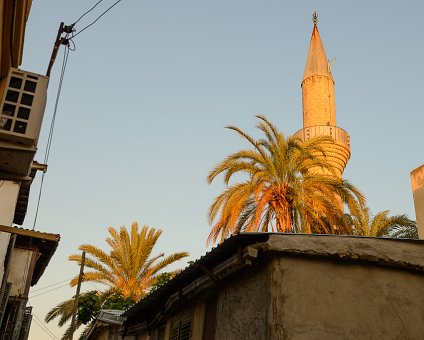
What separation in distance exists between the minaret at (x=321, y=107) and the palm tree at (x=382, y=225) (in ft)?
22.7

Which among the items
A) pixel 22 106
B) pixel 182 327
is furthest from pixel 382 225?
pixel 22 106

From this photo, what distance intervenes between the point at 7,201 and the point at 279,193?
8.65 meters

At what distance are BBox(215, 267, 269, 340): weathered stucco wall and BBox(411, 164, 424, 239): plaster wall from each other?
21.0 feet

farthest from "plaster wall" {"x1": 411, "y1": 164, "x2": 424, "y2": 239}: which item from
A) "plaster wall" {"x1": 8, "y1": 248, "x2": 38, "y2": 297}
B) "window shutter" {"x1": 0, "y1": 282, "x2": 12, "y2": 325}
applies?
"plaster wall" {"x1": 8, "y1": 248, "x2": 38, "y2": 297}

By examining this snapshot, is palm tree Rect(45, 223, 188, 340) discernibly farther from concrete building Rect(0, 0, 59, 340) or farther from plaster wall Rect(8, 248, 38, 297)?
concrete building Rect(0, 0, 59, 340)

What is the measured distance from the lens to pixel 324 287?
22.2ft

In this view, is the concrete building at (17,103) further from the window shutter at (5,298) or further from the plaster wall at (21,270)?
the plaster wall at (21,270)

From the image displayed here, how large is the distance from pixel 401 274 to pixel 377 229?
12.4m

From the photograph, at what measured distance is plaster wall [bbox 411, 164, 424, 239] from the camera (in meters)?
12.1

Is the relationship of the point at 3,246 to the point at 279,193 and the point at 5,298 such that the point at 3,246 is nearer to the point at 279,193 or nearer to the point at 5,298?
the point at 5,298

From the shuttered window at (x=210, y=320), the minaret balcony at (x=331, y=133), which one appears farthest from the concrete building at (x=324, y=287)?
the minaret balcony at (x=331, y=133)

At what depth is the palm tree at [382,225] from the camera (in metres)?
18.8

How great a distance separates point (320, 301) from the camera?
668 cm

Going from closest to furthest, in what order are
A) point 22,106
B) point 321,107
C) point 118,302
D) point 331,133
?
point 22,106 → point 118,302 → point 331,133 → point 321,107
